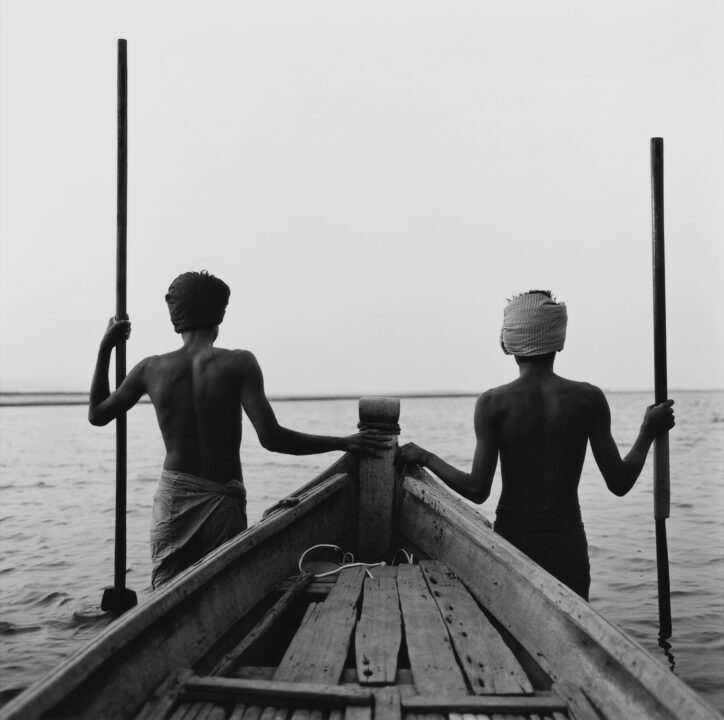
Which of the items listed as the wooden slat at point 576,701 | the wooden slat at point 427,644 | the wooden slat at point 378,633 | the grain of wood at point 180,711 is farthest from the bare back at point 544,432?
the grain of wood at point 180,711

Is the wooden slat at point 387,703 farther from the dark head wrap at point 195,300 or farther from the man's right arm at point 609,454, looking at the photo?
the dark head wrap at point 195,300

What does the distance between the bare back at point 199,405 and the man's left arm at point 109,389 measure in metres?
0.11

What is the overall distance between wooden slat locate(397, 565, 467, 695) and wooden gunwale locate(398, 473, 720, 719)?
27 centimetres

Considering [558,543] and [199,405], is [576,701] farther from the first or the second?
[199,405]

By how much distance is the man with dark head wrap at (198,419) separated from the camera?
10.8ft

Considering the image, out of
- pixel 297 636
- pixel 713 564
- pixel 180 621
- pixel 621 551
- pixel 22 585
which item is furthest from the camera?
pixel 621 551

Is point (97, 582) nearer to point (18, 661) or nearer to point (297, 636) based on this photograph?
point (18, 661)

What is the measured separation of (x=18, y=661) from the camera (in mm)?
4969

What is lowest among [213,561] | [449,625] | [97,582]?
[97,582]

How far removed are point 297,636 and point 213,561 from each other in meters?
0.42

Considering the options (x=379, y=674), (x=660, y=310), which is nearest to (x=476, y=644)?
(x=379, y=674)

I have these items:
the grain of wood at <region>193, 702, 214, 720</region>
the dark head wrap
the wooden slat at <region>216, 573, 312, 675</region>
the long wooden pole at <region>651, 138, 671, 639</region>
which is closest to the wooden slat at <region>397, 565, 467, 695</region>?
the wooden slat at <region>216, 573, 312, 675</region>

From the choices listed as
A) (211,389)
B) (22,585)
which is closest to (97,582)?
(22,585)

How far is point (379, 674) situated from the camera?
229 cm
